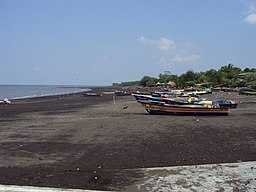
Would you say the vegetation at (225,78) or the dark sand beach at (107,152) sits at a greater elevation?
the vegetation at (225,78)

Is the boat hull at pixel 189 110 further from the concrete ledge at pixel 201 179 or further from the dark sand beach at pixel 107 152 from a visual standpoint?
the concrete ledge at pixel 201 179

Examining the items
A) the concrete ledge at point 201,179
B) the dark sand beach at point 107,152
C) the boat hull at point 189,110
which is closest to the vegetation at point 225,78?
the boat hull at point 189,110

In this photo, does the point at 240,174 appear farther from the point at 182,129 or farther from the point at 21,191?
the point at 182,129

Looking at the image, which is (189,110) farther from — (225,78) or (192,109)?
(225,78)

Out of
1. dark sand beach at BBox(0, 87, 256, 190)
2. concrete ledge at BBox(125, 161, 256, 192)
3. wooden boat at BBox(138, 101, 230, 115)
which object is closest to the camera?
concrete ledge at BBox(125, 161, 256, 192)

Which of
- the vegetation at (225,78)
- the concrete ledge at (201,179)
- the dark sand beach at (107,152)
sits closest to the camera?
the concrete ledge at (201,179)


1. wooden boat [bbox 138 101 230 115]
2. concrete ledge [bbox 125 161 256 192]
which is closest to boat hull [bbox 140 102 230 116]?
wooden boat [bbox 138 101 230 115]

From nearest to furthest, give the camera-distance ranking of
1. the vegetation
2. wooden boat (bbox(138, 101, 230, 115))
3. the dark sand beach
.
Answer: the dark sand beach, wooden boat (bbox(138, 101, 230, 115)), the vegetation

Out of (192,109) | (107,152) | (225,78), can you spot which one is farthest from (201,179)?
(225,78)

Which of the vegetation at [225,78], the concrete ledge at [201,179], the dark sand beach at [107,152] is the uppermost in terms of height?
the vegetation at [225,78]

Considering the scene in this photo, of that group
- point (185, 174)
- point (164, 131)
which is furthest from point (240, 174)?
point (164, 131)

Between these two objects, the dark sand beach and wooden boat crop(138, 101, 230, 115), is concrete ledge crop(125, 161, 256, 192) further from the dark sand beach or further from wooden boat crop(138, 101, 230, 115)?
wooden boat crop(138, 101, 230, 115)

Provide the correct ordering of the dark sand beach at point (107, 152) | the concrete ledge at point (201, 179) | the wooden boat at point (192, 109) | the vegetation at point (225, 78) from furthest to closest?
the vegetation at point (225, 78)
the wooden boat at point (192, 109)
the dark sand beach at point (107, 152)
the concrete ledge at point (201, 179)

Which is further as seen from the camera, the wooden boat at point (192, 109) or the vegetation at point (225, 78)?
the vegetation at point (225, 78)
